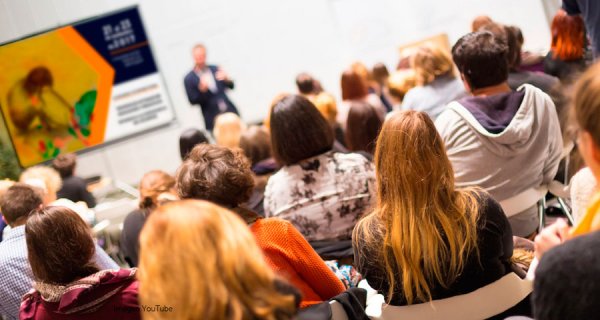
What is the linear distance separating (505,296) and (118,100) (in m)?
7.19

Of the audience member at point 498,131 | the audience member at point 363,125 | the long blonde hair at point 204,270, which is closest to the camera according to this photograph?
the long blonde hair at point 204,270

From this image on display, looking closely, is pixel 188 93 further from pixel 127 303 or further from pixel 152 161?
pixel 127 303

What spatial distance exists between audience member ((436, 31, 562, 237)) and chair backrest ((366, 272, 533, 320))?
996mm

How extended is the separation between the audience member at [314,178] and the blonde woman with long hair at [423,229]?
0.90m

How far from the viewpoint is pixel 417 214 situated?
242 cm

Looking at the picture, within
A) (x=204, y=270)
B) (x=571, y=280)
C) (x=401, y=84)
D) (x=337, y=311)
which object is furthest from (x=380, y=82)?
(x=204, y=270)

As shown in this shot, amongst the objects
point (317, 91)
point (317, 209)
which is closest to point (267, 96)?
point (317, 91)

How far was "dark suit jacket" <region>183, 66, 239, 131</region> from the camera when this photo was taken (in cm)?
869

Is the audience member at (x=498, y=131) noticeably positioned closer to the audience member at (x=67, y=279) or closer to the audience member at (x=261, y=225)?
the audience member at (x=261, y=225)

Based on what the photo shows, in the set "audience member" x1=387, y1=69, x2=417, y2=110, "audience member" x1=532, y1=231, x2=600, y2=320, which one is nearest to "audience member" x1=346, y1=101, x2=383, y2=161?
"audience member" x1=387, y1=69, x2=417, y2=110

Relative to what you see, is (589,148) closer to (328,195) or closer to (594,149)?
(594,149)

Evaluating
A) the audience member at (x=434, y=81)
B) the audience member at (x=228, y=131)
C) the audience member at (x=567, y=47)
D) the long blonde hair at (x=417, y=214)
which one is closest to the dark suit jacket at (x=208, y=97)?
the audience member at (x=228, y=131)

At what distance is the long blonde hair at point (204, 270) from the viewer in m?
1.47

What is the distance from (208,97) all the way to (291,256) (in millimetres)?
6331
